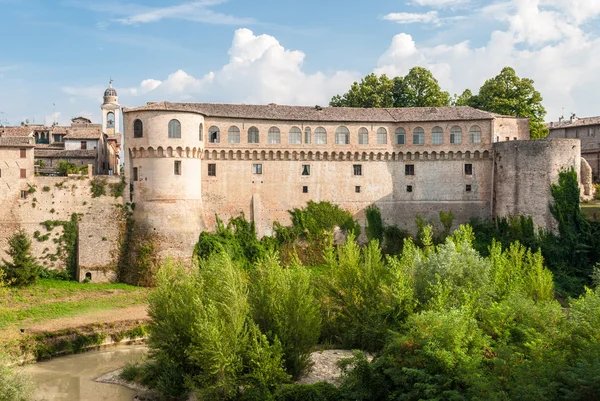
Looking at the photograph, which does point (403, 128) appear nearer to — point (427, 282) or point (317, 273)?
point (317, 273)

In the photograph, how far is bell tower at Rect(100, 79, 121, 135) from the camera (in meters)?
65.8

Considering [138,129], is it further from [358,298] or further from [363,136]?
[358,298]

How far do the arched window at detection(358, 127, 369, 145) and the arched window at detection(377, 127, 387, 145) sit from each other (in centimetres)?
82

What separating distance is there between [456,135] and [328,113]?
914 cm

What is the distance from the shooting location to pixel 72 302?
3431 cm

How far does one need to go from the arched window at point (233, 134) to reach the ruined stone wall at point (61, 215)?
825cm

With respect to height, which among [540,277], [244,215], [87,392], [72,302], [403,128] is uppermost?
[403,128]

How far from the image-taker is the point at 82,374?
91.0 ft

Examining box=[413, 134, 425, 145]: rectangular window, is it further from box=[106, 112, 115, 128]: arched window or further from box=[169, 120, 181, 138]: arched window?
box=[106, 112, 115, 128]: arched window

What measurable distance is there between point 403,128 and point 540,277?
17.0m

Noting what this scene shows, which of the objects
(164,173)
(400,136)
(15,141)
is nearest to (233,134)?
(164,173)

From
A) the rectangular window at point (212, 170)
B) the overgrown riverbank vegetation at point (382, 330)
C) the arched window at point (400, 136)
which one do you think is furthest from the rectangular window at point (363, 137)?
the overgrown riverbank vegetation at point (382, 330)

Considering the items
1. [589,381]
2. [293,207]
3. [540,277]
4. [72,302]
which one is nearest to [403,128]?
[293,207]

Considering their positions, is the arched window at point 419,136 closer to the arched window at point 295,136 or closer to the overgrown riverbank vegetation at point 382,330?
the arched window at point 295,136
